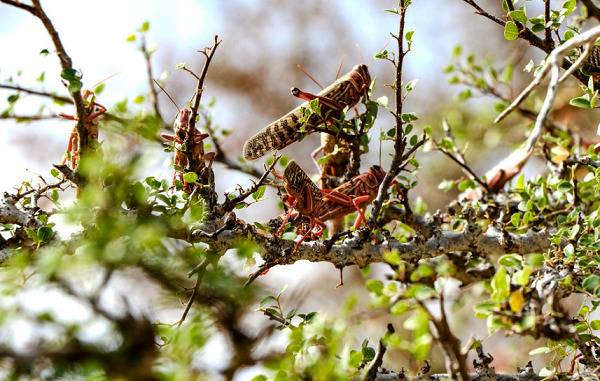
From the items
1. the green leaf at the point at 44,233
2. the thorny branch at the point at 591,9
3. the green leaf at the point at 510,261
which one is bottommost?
the green leaf at the point at 510,261

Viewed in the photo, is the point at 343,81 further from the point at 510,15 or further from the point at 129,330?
the point at 129,330

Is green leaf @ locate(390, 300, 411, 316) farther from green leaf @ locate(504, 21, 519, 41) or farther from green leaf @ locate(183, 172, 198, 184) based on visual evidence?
green leaf @ locate(504, 21, 519, 41)

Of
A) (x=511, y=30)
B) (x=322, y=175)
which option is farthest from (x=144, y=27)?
(x=511, y=30)

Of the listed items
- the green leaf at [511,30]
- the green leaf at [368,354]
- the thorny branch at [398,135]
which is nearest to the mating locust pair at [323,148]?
the thorny branch at [398,135]

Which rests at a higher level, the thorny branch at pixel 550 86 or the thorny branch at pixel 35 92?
the thorny branch at pixel 35 92

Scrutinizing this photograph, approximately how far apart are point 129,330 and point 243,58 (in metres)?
5.16

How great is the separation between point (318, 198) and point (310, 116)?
0.23 meters

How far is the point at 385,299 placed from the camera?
1131 millimetres

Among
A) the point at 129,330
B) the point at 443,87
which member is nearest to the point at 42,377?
the point at 129,330

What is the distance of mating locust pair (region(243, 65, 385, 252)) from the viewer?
5.67ft

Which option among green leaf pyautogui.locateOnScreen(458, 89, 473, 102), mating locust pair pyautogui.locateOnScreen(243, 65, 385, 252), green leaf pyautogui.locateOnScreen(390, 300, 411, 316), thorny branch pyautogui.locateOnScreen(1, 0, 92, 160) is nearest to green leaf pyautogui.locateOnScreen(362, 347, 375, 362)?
mating locust pair pyautogui.locateOnScreen(243, 65, 385, 252)

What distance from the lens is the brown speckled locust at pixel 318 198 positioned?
171 cm

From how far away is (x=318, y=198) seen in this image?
1.77 meters

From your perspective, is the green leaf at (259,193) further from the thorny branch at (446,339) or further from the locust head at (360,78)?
the thorny branch at (446,339)
